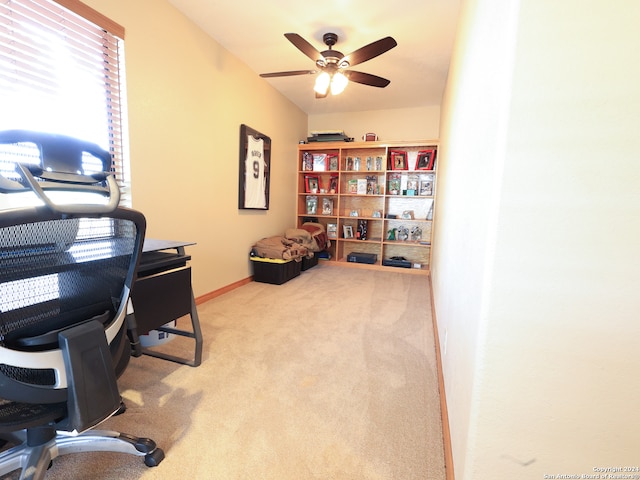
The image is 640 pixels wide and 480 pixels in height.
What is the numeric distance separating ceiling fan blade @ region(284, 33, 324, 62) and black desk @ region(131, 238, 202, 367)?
1.69 metres

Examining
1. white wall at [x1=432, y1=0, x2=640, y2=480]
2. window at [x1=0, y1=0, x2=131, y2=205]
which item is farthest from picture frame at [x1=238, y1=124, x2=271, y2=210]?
white wall at [x1=432, y1=0, x2=640, y2=480]

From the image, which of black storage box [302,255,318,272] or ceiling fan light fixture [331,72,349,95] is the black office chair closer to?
ceiling fan light fixture [331,72,349,95]

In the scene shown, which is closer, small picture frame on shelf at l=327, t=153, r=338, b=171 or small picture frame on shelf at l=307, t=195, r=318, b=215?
small picture frame on shelf at l=327, t=153, r=338, b=171

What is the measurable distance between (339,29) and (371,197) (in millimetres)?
2486

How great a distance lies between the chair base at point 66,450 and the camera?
2.90ft

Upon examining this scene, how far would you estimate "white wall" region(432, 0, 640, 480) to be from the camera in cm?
59

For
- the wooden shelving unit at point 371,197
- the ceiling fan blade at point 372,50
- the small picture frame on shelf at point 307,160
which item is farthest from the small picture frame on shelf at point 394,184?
the ceiling fan blade at point 372,50

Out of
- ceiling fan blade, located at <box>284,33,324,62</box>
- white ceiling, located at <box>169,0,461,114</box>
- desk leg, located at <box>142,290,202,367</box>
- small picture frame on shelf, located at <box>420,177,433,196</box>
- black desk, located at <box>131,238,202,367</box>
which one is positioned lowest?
desk leg, located at <box>142,290,202,367</box>

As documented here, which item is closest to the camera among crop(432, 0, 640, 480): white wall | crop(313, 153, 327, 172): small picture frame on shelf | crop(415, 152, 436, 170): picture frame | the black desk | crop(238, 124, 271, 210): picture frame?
crop(432, 0, 640, 480): white wall

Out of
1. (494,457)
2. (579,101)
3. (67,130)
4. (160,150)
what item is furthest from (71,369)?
(160,150)

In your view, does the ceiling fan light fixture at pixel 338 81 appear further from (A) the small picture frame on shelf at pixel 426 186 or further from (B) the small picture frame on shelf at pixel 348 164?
(A) the small picture frame on shelf at pixel 426 186

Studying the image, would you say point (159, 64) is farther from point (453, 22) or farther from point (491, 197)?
point (491, 197)

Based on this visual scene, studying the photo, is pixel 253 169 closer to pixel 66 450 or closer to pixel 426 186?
pixel 426 186

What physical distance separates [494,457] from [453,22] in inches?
111
